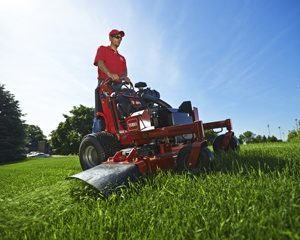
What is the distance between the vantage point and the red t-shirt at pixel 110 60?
745cm

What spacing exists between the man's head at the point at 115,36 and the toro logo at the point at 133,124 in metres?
2.61

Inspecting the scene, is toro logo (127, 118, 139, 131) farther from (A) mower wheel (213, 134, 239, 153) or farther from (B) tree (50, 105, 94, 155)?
(B) tree (50, 105, 94, 155)

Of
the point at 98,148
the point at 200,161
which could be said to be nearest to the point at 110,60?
the point at 98,148

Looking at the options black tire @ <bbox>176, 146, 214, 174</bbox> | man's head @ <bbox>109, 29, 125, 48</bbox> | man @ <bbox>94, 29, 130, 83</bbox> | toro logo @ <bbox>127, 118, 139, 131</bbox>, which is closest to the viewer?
black tire @ <bbox>176, 146, 214, 174</bbox>

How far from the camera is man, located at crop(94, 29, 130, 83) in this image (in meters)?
7.33

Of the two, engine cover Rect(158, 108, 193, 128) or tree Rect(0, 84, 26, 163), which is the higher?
tree Rect(0, 84, 26, 163)

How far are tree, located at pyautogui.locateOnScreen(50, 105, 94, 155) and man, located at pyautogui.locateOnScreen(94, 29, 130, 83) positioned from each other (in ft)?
170

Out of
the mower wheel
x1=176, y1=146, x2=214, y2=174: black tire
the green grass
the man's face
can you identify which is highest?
the man's face

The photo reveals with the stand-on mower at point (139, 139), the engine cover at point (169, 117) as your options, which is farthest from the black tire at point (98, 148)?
the engine cover at point (169, 117)

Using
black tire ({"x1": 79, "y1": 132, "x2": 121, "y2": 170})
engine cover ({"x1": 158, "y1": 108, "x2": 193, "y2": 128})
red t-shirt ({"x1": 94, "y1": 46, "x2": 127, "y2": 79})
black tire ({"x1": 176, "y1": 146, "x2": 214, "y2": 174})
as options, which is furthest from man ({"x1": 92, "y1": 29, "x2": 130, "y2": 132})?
black tire ({"x1": 176, "y1": 146, "x2": 214, "y2": 174})

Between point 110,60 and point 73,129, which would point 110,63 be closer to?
point 110,60

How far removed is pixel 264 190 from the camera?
298 centimetres

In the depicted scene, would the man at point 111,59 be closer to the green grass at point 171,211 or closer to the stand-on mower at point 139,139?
the stand-on mower at point 139,139

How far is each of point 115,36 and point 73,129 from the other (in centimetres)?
5443
